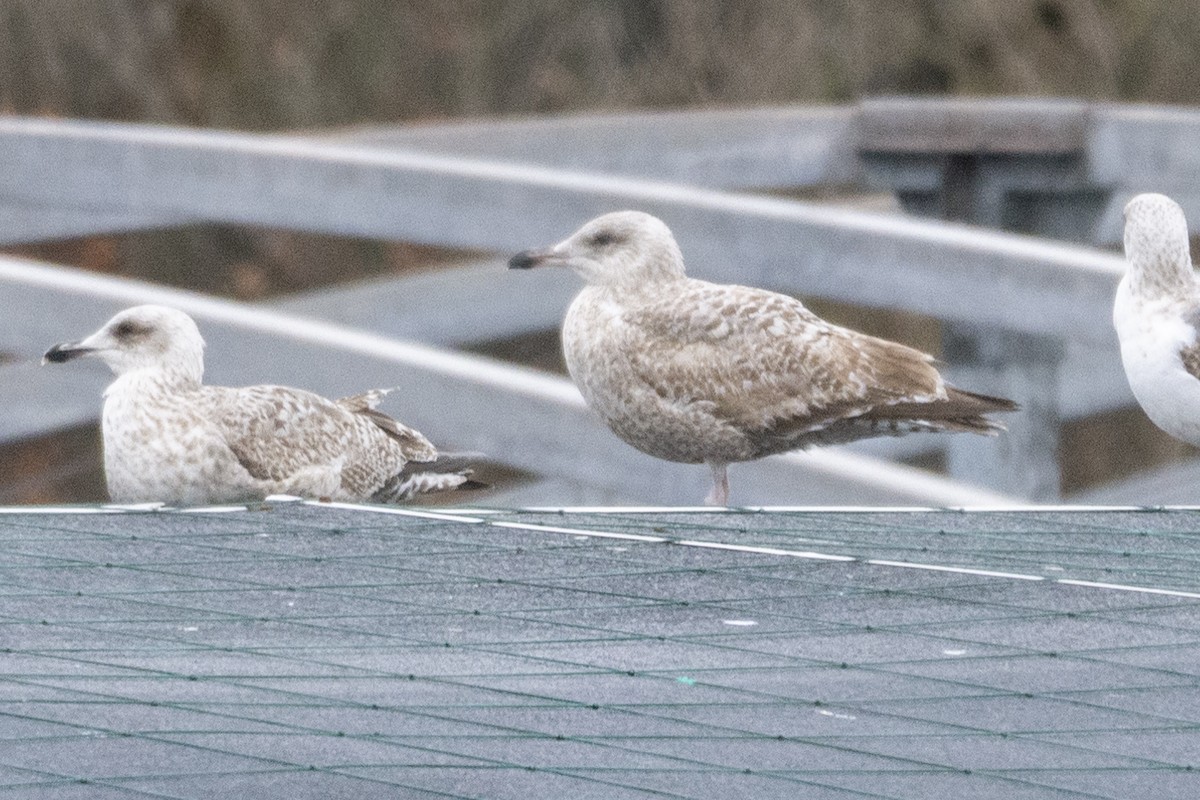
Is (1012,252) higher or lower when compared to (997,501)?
higher

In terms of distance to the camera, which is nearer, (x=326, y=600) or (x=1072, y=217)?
(x=326, y=600)

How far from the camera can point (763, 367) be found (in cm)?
539

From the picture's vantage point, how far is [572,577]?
4500 millimetres

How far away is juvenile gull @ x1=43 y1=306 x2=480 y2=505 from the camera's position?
533 cm

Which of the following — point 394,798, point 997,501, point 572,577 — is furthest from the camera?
point 997,501

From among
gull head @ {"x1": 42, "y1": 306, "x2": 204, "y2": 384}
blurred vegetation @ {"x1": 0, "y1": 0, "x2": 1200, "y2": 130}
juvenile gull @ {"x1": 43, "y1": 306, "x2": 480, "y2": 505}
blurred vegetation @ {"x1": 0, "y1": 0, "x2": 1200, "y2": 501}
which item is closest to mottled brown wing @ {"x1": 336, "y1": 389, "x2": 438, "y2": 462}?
juvenile gull @ {"x1": 43, "y1": 306, "x2": 480, "y2": 505}

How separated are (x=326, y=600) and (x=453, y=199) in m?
3.81

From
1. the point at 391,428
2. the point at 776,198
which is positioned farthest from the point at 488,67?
the point at 391,428

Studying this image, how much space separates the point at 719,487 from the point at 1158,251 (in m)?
1.27

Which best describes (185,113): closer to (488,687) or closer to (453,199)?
(453,199)

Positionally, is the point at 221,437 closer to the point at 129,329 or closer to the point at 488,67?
the point at 129,329

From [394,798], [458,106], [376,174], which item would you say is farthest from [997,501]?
[458,106]

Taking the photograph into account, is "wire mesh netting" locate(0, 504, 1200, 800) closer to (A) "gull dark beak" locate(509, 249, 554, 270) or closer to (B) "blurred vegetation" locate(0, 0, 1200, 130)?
(A) "gull dark beak" locate(509, 249, 554, 270)

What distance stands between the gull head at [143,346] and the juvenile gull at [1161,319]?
240 cm
